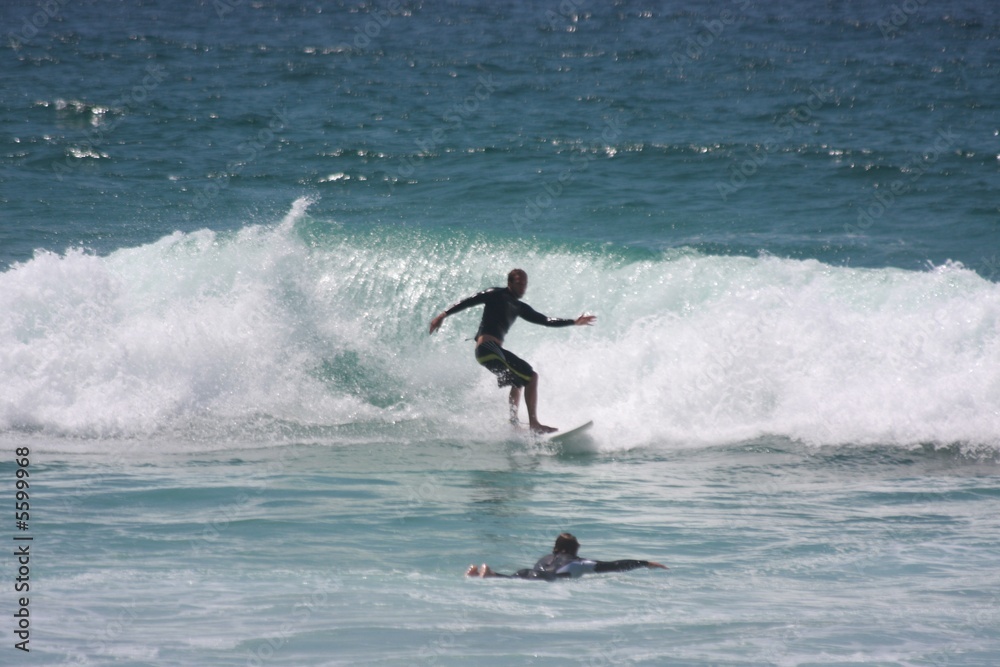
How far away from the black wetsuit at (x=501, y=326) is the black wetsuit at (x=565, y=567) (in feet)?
12.2

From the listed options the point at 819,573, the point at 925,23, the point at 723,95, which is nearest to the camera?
the point at 819,573

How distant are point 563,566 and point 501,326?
4.08 meters

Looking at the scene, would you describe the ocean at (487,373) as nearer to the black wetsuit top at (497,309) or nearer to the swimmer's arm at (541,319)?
the black wetsuit top at (497,309)

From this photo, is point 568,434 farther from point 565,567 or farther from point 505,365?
point 565,567

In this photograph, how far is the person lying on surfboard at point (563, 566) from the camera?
684cm

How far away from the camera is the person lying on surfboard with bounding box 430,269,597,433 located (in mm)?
10500

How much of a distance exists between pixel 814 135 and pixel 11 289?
574 inches

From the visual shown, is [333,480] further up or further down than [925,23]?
further down

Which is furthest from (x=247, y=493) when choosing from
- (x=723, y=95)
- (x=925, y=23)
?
(x=925, y=23)

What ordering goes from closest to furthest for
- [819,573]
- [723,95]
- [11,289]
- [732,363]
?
[819,573] → [732,363] → [11,289] → [723,95]

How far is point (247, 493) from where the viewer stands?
8773mm

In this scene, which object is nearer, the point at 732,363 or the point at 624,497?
the point at 624,497

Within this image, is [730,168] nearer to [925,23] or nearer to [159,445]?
[159,445]

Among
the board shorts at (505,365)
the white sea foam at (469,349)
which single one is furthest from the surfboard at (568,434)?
the board shorts at (505,365)
